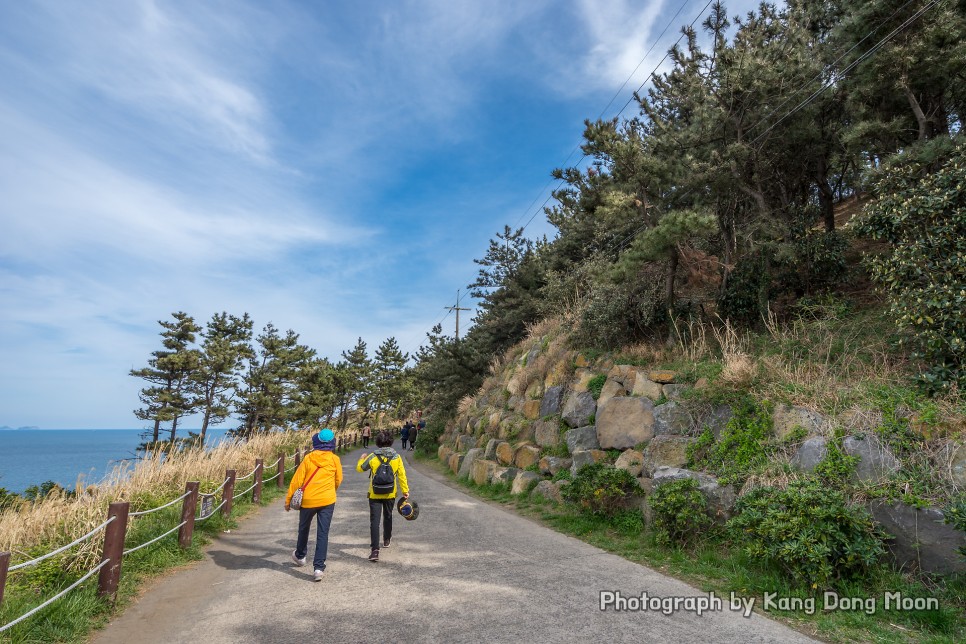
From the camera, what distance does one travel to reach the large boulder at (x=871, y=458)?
5352 mm

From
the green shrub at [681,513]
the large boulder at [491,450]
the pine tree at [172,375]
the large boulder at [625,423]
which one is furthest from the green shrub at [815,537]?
the pine tree at [172,375]

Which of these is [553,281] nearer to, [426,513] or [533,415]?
[533,415]

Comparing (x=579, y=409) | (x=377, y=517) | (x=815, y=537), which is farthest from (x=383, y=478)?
(x=579, y=409)

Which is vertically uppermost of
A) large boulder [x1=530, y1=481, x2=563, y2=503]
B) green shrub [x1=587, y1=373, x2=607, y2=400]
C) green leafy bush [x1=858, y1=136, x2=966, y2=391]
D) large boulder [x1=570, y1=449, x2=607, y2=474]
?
green leafy bush [x1=858, y1=136, x2=966, y2=391]

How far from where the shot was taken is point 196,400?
116ft

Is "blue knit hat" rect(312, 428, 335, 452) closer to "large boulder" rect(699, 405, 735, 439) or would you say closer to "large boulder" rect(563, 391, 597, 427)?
"large boulder" rect(699, 405, 735, 439)

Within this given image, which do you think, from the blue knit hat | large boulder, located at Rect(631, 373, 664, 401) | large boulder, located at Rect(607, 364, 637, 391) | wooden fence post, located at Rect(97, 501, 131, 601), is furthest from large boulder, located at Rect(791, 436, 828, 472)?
wooden fence post, located at Rect(97, 501, 131, 601)

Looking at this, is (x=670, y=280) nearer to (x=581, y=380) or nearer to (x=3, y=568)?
(x=581, y=380)

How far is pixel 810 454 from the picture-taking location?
20.2 ft

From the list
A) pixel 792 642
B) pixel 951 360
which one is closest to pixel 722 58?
pixel 951 360

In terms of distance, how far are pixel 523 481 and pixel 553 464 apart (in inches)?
35.1

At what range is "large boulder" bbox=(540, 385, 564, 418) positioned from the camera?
13.0 metres

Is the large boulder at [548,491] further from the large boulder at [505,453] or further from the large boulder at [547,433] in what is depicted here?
the large boulder at [505,453]

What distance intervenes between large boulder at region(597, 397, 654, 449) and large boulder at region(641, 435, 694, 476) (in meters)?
0.60
